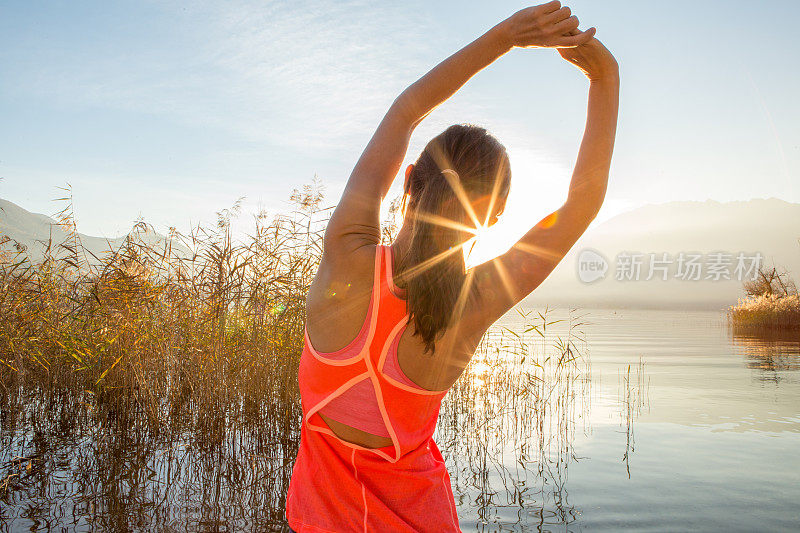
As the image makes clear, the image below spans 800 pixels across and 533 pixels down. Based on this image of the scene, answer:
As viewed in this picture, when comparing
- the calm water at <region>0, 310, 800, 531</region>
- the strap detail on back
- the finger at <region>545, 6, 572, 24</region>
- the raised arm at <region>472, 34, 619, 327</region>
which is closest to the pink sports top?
the strap detail on back

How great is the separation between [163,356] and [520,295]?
588 centimetres

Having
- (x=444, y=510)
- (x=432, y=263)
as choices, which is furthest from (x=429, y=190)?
(x=444, y=510)

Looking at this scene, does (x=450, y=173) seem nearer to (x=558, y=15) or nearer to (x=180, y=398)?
(x=558, y=15)

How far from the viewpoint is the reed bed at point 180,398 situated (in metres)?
4.85

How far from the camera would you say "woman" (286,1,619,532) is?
0.99 m

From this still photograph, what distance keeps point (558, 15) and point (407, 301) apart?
64 centimetres

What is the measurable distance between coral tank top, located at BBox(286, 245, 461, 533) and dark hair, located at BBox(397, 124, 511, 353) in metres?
0.04

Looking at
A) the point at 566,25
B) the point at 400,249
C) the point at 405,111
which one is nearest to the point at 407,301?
the point at 400,249

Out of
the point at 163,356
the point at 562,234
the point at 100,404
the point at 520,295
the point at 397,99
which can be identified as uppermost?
the point at 397,99

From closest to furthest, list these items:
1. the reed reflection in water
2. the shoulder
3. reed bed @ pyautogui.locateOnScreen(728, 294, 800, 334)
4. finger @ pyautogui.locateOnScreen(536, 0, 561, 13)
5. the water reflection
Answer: the shoulder → finger @ pyautogui.locateOnScreen(536, 0, 561, 13) → the reed reflection in water → the water reflection → reed bed @ pyautogui.locateOnScreen(728, 294, 800, 334)

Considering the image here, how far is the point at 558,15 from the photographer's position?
3.61ft

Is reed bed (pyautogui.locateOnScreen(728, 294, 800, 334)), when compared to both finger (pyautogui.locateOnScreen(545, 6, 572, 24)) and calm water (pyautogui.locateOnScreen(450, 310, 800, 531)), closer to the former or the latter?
calm water (pyautogui.locateOnScreen(450, 310, 800, 531))

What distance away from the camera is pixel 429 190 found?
1.03 m

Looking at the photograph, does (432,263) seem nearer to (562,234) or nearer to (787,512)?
(562,234)
